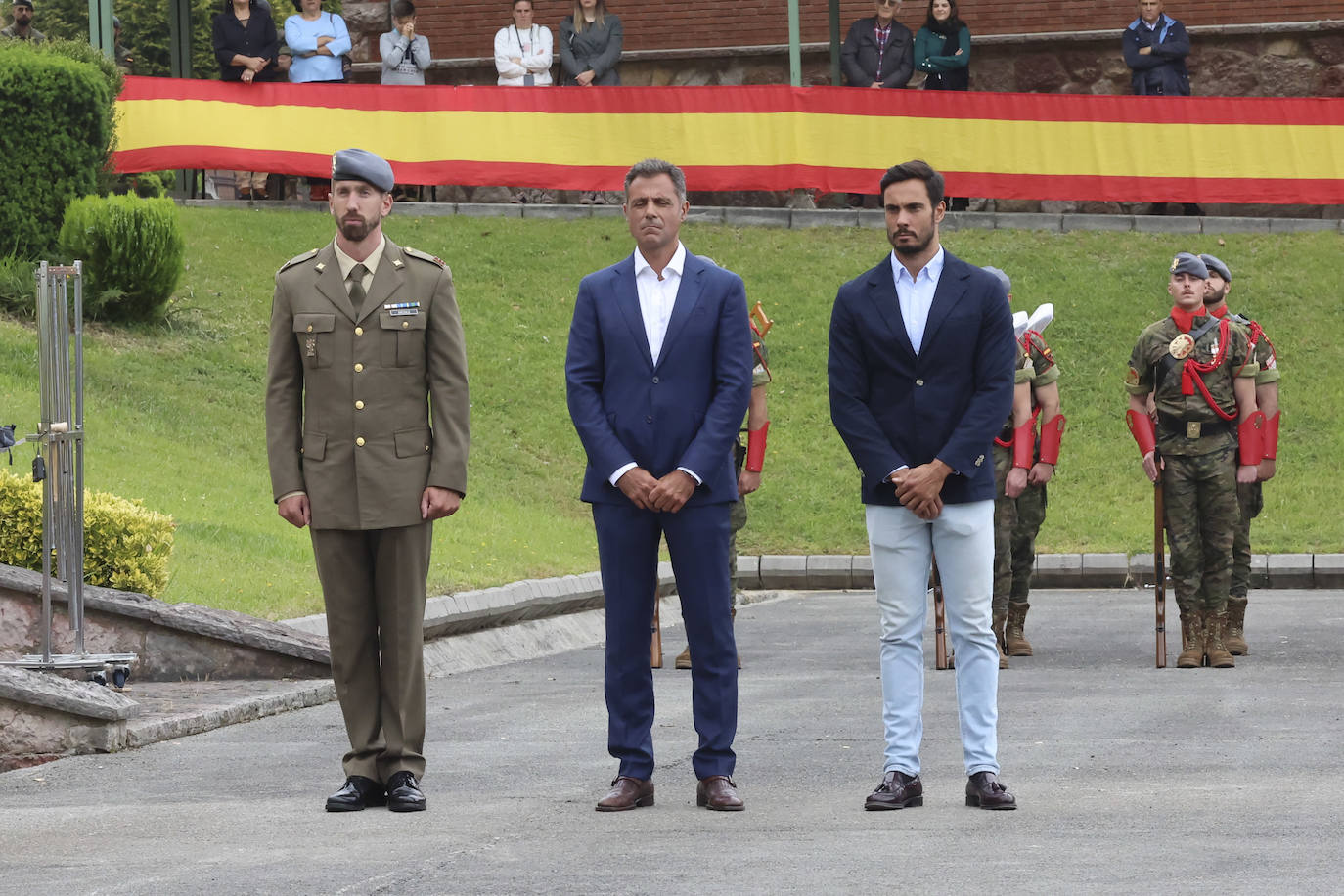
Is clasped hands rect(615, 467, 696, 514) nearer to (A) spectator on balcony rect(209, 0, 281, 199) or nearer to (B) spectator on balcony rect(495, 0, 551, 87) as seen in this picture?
(A) spectator on balcony rect(209, 0, 281, 199)

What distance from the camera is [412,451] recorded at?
7.70m

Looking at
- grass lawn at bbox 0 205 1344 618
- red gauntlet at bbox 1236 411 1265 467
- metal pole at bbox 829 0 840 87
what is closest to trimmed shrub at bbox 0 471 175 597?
grass lawn at bbox 0 205 1344 618

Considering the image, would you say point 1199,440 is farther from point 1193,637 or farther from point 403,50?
point 403,50

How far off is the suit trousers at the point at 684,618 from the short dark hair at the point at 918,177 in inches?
50.1

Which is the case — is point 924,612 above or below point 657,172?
below

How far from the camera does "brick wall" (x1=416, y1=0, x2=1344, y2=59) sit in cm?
2878

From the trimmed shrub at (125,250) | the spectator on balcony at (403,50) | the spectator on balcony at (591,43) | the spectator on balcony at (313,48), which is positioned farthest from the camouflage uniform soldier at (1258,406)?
the spectator on balcony at (403,50)

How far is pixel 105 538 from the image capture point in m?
11.2

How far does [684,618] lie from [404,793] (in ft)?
3.78

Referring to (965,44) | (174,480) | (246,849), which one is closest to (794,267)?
(965,44)

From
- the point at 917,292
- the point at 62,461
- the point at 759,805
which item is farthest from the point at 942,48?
the point at 759,805

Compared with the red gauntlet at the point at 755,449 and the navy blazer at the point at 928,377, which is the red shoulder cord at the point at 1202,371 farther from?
the navy blazer at the point at 928,377

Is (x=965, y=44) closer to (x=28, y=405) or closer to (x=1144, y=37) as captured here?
(x=1144, y=37)

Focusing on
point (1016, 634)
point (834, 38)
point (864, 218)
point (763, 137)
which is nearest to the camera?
point (1016, 634)
